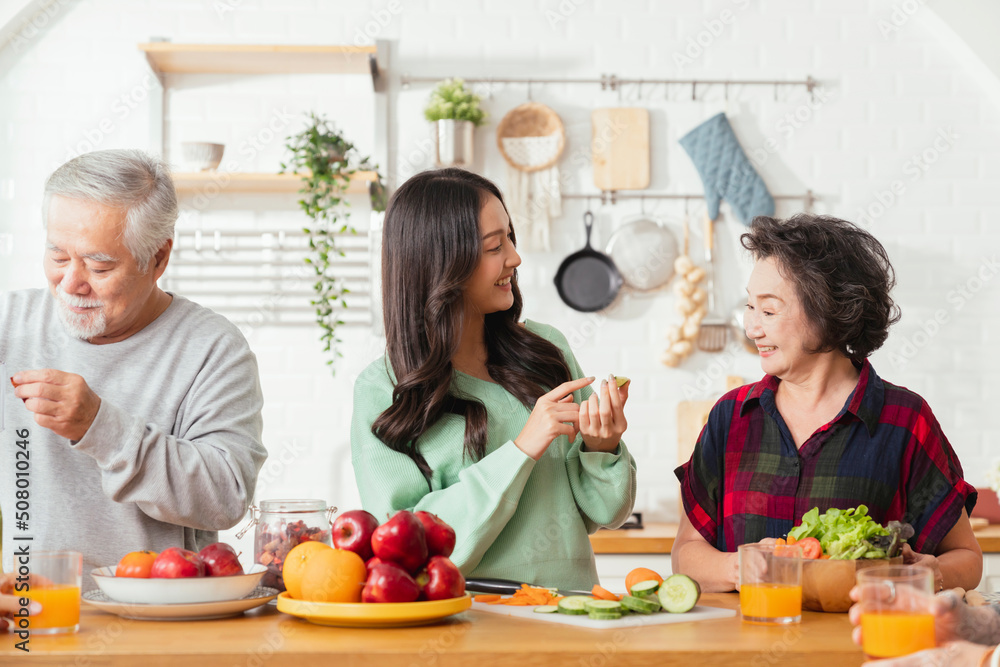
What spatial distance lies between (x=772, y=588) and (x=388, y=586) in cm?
55

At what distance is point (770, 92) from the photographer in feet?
12.6

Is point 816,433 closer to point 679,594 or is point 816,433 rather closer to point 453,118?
point 679,594

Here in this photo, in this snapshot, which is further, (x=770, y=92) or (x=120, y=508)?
(x=770, y=92)

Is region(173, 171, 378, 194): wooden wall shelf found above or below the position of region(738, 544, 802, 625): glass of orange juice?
above

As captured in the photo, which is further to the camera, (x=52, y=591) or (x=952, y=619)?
(x=52, y=591)

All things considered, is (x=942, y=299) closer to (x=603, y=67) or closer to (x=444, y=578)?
(x=603, y=67)

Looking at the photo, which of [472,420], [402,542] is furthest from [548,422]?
[402,542]

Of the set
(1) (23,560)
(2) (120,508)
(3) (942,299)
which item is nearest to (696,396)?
(3) (942,299)

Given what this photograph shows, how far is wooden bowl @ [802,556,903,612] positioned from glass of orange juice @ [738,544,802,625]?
0.34 feet

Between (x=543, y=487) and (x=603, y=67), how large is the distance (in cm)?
239

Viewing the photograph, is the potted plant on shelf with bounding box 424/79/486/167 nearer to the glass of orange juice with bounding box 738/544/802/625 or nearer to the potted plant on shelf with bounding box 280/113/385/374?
the potted plant on shelf with bounding box 280/113/385/374

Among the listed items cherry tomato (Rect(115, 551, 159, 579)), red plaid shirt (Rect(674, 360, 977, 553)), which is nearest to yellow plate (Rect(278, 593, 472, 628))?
cherry tomato (Rect(115, 551, 159, 579))

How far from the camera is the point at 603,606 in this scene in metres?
1.39

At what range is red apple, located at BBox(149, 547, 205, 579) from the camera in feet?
4.58
